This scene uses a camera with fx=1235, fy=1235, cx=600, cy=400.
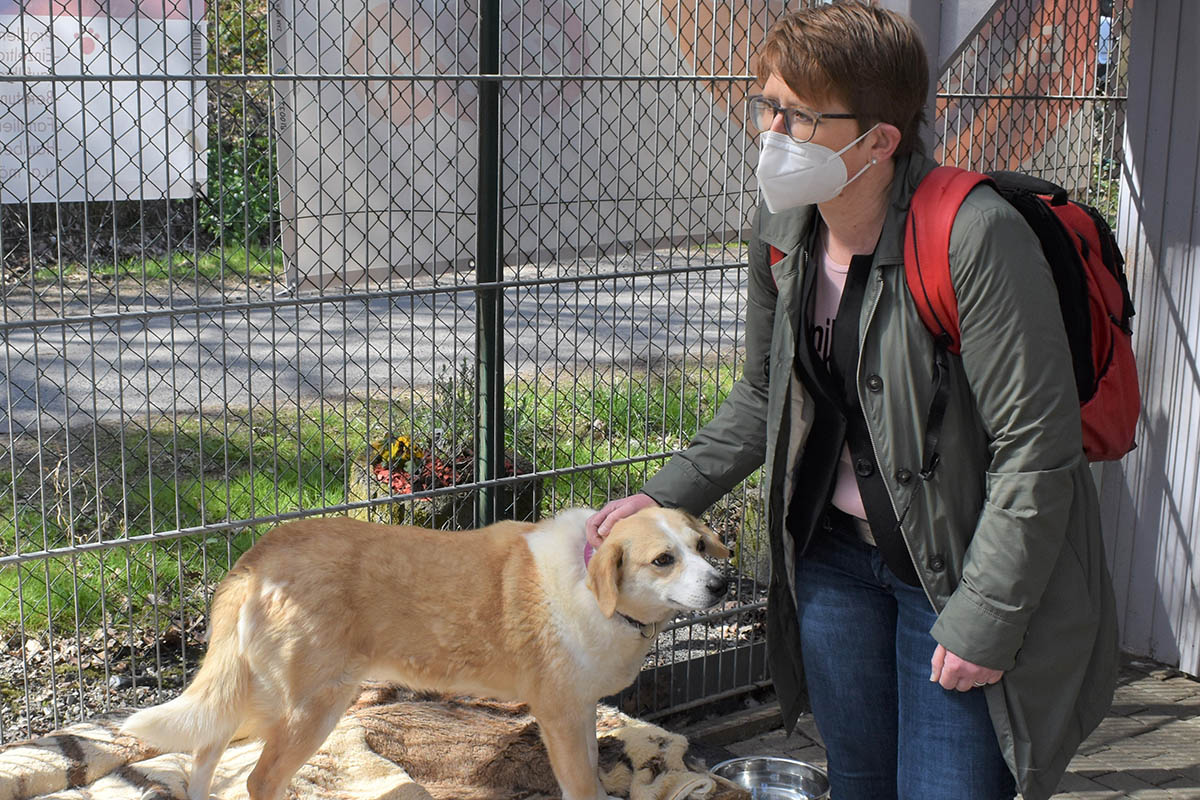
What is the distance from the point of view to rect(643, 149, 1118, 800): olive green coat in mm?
2178

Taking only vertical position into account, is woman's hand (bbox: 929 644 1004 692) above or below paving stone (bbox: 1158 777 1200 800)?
above

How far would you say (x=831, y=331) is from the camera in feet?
8.34

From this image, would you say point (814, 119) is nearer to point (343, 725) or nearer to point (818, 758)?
point (343, 725)

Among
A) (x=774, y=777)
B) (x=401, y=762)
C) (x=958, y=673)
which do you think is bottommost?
(x=774, y=777)

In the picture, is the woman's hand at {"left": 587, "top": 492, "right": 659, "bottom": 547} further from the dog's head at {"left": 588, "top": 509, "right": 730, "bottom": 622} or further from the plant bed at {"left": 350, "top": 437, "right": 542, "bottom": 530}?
the plant bed at {"left": 350, "top": 437, "right": 542, "bottom": 530}

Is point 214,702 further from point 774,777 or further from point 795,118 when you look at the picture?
point 795,118

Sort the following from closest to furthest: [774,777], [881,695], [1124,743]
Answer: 1. [881,695]
2. [774,777]
3. [1124,743]

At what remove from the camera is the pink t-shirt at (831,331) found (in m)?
2.54

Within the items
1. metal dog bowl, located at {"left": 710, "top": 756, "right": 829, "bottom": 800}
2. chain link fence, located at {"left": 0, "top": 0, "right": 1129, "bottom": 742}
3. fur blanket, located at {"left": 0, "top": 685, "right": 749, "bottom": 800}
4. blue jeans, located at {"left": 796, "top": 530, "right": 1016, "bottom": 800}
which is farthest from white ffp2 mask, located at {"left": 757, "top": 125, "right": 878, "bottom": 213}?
metal dog bowl, located at {"left": 710, "top": 756, "right": 829, "bottom": 800}

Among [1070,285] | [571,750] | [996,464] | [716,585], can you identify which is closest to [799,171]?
[1070,285]

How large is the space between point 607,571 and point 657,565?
137 millimetres

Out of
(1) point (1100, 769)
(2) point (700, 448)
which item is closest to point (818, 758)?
(1) point (1100, 769)

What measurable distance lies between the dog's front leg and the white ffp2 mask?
5.85ft

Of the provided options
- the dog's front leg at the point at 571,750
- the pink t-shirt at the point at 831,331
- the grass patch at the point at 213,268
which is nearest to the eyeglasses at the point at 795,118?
the pink t-shirt at the point at 831,331
